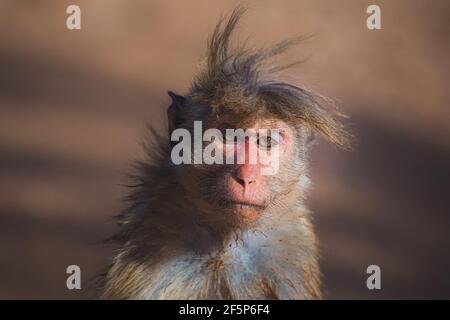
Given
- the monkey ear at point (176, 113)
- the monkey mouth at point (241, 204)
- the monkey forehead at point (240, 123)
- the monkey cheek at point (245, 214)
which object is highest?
the monkey ear at point (176, 113)

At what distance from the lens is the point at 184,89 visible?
6.52 meters

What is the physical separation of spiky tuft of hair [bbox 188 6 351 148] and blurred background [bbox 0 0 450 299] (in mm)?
2016

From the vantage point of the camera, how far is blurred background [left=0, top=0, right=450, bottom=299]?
6.57 m

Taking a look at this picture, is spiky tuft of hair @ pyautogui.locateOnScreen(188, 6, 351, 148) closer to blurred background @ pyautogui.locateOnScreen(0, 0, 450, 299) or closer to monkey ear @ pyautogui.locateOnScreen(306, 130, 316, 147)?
monkey ear @ pyautogui.locateOnScreen(306, 130, 316, 147)

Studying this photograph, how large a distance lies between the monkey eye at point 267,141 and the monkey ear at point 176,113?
0.49 metres

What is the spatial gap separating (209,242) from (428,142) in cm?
307

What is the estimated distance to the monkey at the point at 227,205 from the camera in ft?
13.6

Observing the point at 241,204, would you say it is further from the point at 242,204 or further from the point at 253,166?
the point at 253,166

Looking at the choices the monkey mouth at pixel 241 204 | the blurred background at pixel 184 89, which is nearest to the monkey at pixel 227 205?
the monkey mouth at pixel 241 204

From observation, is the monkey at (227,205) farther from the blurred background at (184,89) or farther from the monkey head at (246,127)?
the blurred background at (184,89)

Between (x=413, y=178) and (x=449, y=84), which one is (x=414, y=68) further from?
(x=413, y=178)

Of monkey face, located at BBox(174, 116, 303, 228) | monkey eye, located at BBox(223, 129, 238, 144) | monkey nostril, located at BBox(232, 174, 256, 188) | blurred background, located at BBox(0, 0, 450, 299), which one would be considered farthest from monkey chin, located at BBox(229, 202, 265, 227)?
blurred background, located at BBox(0, 0, 450, 299)

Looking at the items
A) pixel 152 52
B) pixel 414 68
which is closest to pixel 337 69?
pixel 414 68
